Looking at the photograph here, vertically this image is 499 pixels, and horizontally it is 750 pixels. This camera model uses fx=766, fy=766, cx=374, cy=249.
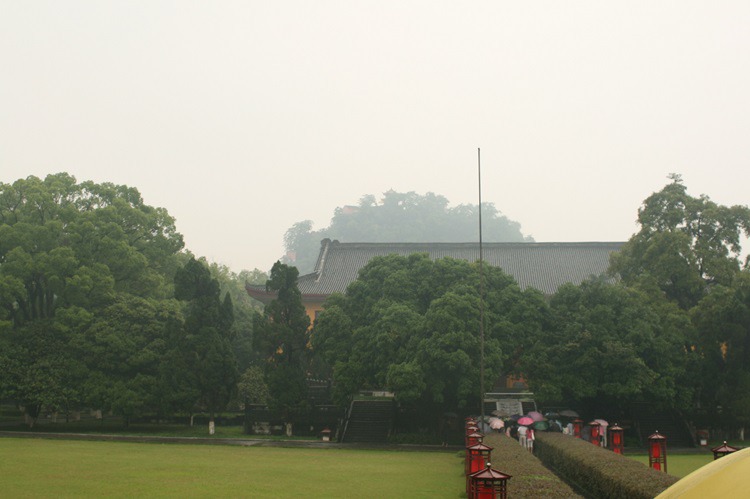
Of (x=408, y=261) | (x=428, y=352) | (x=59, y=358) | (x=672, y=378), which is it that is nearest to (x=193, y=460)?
(x=428, y=352)

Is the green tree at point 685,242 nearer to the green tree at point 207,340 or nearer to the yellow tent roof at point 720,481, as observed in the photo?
the green tree at point 207,340

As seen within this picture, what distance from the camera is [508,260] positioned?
42656 mm

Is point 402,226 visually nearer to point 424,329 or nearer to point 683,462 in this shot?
point 424,329

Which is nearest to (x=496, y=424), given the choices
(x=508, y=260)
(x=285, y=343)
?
(x=285, y=343)

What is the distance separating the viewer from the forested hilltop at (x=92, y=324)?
26.2 metres

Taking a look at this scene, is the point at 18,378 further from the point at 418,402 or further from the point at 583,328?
the point at 583,328

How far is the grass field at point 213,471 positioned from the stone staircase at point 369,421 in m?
3.61

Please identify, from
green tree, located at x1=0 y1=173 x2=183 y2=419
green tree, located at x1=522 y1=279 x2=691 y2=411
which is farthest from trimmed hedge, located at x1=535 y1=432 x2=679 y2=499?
green tree, located at x1=0 y1=173 x2=183 y2=419

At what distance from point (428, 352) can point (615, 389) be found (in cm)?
604

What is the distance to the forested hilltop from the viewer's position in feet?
86.1

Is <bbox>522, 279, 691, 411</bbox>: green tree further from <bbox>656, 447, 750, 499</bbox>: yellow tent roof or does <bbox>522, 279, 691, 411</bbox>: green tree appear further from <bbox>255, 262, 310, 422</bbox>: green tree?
<bbox>656, 447, 750, 499</bbox>: yellow tent roof

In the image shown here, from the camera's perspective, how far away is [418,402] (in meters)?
26.5

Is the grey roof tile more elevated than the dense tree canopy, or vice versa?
the grey roof tile

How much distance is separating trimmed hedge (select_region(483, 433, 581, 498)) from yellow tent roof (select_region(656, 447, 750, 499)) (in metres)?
5.15
